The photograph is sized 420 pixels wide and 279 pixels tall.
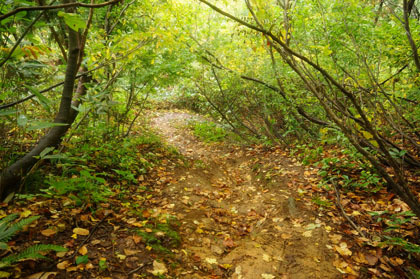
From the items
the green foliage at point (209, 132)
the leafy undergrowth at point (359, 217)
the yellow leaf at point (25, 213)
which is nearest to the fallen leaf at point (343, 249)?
the leafy undergrowth at point (359, 217)

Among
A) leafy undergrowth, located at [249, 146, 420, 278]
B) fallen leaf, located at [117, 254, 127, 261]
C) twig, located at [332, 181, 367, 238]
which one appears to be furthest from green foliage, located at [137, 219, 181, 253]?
twig, located at [332, 181, 367, 238]

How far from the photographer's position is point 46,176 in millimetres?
3066

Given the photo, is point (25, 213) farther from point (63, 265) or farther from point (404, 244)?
point (404, 244)

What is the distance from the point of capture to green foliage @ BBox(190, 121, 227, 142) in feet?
29.4

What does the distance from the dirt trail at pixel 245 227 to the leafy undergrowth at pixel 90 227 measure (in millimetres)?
387

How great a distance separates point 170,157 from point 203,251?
141 inches

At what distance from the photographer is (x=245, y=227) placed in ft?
11.4

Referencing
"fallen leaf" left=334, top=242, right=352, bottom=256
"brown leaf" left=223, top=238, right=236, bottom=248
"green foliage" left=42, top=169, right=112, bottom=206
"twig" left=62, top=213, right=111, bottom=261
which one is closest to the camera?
"twig" left=62, top=213, right=111, bottom=261

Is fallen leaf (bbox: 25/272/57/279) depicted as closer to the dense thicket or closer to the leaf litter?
the leaf litter

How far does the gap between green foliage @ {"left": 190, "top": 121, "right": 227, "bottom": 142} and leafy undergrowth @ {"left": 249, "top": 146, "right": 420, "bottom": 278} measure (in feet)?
12.6

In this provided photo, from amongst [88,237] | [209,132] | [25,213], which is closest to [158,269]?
[88,237]

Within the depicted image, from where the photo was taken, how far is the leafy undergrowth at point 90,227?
198cm

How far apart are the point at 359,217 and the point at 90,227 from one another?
3.53 metres

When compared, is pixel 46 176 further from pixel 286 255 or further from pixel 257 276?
pixel 286 255
